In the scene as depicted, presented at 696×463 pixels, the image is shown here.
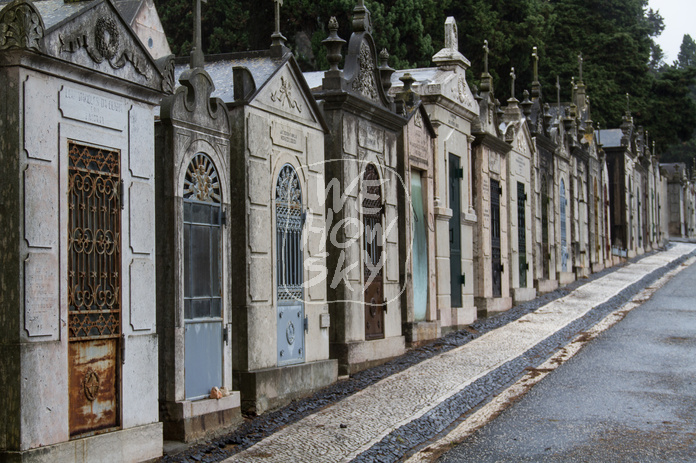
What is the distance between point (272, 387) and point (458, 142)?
24.0ft

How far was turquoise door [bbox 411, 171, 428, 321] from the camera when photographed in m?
13.5

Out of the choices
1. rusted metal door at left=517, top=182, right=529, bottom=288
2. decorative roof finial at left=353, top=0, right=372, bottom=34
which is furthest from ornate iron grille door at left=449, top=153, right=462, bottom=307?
rusted metal door at left=517, top=182, right=529, bottom=288

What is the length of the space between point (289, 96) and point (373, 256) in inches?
118

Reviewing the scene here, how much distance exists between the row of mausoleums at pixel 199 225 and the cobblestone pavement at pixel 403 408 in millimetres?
721

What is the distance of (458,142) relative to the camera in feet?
50.2

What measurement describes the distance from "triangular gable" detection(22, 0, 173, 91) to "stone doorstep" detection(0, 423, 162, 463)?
9.04ft

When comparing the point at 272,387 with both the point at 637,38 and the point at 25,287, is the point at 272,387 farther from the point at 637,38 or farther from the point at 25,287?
the point at 637,38

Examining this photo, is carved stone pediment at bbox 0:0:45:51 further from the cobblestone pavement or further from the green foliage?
the green foliage

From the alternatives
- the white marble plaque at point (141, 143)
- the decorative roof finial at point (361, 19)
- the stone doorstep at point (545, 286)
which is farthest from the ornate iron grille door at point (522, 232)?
the white marble plaque at point (141, 143)

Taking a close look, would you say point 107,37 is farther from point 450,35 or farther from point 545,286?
point 545,286

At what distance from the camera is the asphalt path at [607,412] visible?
7.66 metres

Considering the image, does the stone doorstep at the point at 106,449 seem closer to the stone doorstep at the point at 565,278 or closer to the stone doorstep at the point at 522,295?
the stone doorstep at the point at 522,295

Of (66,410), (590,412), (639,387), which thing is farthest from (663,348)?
(66,410)

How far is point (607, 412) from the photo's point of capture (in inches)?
358
